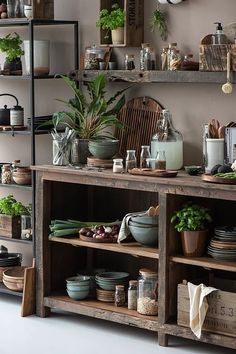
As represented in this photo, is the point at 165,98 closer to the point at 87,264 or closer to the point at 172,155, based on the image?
the point at 172,155

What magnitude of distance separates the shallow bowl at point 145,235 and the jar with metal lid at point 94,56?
3.66ft

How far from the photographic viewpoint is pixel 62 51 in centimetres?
605

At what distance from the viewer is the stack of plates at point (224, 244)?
16.0ft

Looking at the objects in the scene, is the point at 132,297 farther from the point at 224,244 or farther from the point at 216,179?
the point at 216,179

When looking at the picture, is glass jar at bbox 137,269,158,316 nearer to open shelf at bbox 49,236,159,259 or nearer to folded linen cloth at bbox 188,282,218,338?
open shelf at bbox 49,236,159,259

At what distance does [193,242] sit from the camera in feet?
16.4

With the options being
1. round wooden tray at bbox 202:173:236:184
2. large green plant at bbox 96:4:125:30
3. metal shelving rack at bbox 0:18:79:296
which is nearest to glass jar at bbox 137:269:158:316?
round wooden tray at bbox 202:173:236:184

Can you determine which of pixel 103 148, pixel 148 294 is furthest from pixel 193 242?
pixel 103 148

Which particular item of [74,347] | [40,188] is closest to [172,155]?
[40,188]

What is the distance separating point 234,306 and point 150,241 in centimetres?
67

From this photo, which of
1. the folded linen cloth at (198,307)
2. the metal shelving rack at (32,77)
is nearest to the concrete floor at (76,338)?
the folded linen cloth at (198,307)

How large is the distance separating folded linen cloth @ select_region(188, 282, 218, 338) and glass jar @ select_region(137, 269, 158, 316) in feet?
1.08

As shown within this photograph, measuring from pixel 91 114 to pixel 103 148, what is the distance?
0.30m

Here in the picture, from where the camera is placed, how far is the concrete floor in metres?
5.01
